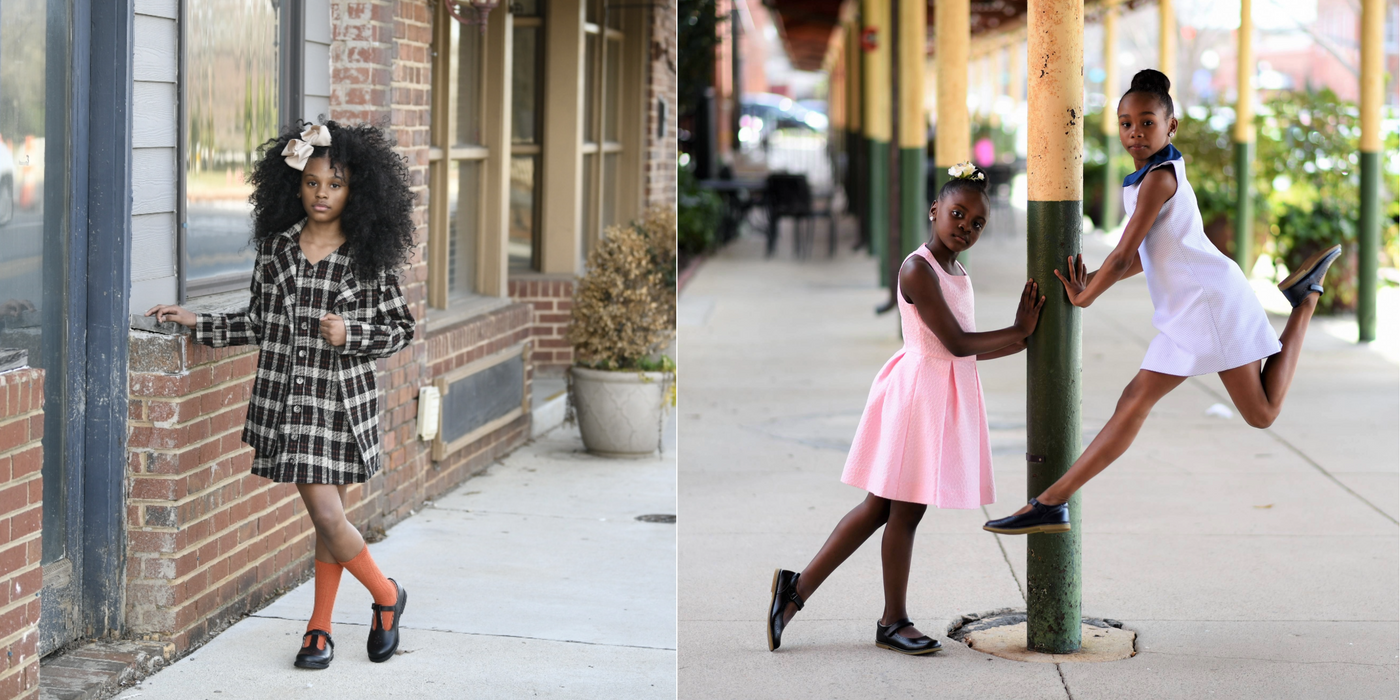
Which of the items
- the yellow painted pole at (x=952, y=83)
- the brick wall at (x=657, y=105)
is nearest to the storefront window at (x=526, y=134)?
the brick wall at (x=657, y=105)

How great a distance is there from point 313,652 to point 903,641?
171cm

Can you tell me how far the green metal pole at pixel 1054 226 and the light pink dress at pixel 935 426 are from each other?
177mm

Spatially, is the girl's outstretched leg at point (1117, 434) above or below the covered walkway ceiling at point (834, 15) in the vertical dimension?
below

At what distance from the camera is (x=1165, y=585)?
16.4ft

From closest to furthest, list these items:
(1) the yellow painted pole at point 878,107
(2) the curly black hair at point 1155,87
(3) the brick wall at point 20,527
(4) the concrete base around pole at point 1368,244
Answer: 1. (3) the brick wall at point 20,527
2. (2) the curly black hair at point 1155,87
3. (4) the concrete base around pole at point 1368,244
4. (1) the yellow painted pole at point 878,107

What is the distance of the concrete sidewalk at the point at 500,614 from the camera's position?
4203 millimetres

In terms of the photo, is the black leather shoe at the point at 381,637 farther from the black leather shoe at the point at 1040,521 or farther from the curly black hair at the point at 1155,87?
the curly black hair at the point at 1155,87

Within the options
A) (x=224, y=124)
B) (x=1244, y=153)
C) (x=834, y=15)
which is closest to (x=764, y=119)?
(x=834, y=15)

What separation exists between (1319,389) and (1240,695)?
5.70 metres

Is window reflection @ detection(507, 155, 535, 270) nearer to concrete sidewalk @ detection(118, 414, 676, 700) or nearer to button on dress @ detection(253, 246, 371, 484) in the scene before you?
concrete sidewalk @ detection(118, 414, 676, 700)

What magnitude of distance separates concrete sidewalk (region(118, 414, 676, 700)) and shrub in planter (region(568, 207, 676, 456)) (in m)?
0.70

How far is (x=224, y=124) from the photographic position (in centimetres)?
498

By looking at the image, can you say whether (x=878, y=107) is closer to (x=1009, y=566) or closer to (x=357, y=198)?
(x=1009, y=566)

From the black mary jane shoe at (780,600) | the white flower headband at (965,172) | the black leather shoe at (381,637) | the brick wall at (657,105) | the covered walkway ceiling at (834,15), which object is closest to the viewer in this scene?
the white flower headband at (965,172)
